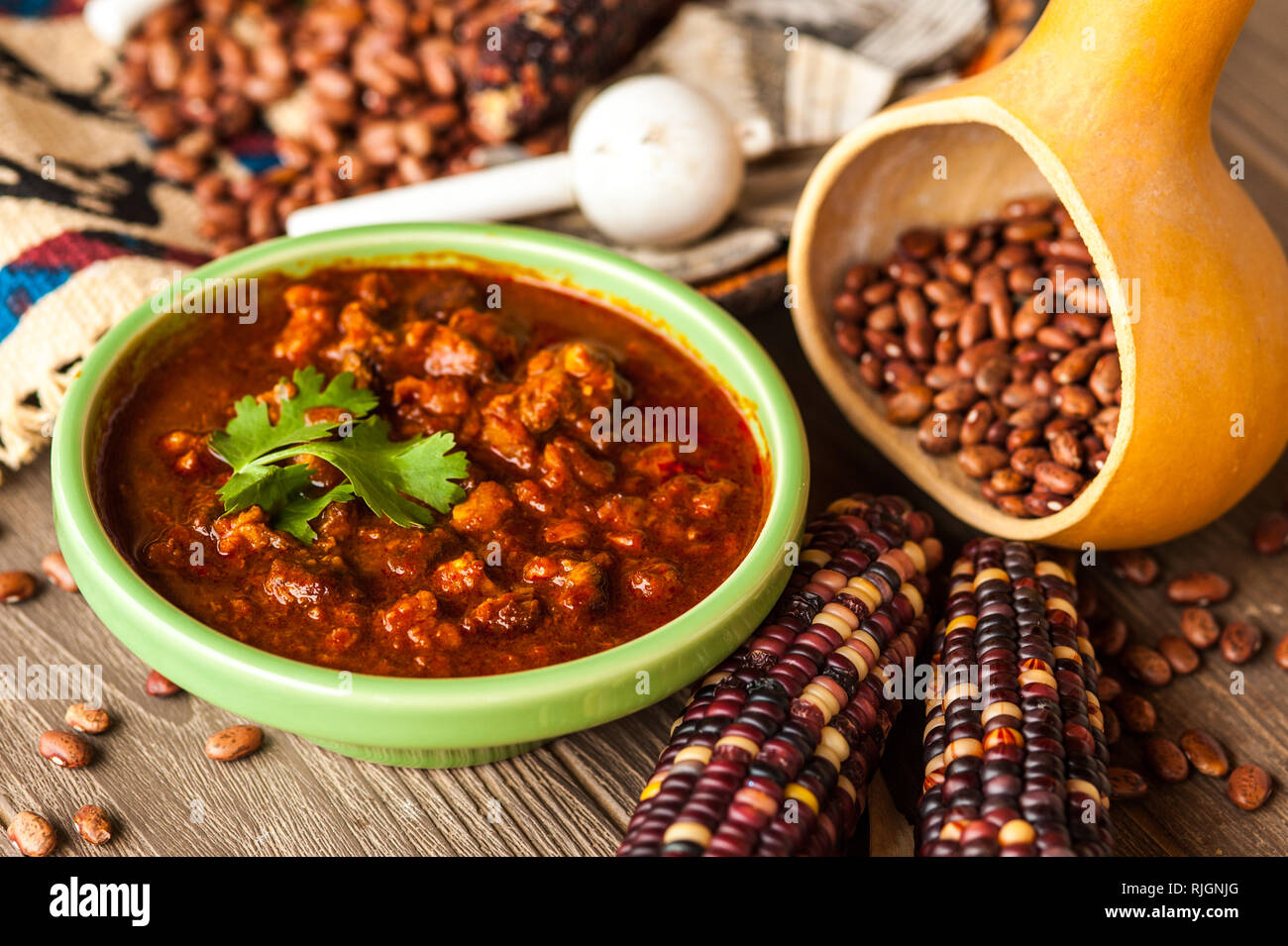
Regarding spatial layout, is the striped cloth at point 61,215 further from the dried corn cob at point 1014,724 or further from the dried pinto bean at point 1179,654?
the dried pinto bean at point 1179,654

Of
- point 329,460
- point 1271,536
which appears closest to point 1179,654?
point 1271,536

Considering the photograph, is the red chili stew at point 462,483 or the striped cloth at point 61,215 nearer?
the red chili stew at point 462,483

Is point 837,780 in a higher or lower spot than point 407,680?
lower

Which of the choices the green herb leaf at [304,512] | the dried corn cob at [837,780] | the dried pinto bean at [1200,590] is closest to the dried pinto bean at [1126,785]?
the dried corn cob at [837,780]

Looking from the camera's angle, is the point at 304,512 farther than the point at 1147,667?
No

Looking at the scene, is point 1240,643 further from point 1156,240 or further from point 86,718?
point 86,718

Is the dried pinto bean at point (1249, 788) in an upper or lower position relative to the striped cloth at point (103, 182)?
lower

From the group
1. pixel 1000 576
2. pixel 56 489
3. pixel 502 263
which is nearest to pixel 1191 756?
pixel 1000 576
